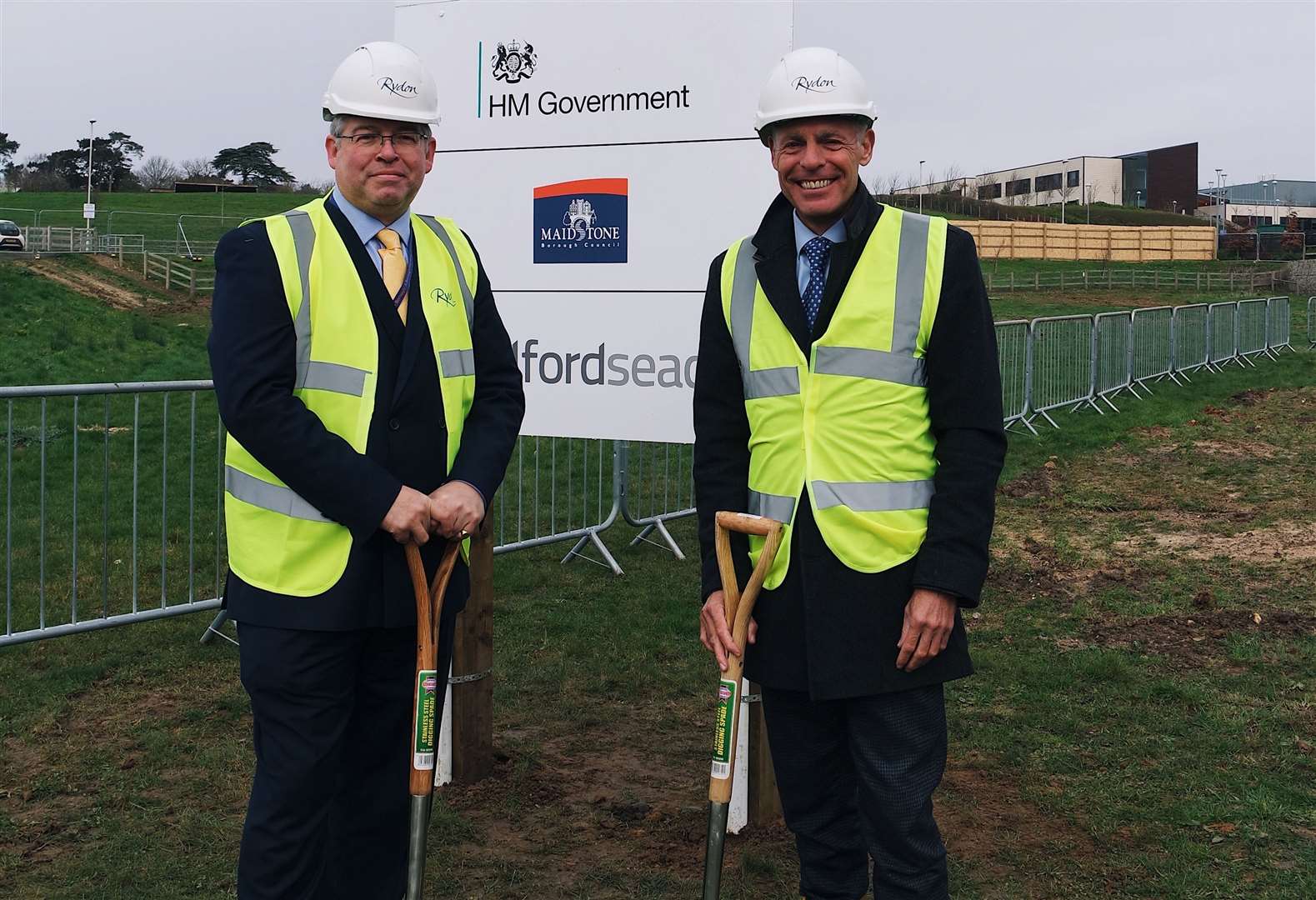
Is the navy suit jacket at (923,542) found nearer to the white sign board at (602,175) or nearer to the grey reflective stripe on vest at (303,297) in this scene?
the grey reflective stripe on vest at (303,297)

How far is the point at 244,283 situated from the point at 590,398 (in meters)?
2.07

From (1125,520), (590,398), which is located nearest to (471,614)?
(590,398)

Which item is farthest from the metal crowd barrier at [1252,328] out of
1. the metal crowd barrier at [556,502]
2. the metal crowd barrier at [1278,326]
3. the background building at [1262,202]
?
the background building at [1262,202]

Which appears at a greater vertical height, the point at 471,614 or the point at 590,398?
the point at 590,398

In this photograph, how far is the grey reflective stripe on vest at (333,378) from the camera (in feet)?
9.51

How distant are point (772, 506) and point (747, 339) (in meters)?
0.40

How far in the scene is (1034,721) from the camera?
560cm

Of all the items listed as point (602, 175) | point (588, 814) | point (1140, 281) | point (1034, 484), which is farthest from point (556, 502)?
point (1140, 281)

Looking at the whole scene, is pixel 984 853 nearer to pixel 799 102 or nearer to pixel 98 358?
pixel 799 102

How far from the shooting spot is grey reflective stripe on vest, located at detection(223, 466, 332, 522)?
114 inches

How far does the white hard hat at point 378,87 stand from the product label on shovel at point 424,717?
133cm

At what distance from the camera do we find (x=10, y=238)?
36.7 m

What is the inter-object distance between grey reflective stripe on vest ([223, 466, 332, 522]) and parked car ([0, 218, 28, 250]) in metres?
38.4

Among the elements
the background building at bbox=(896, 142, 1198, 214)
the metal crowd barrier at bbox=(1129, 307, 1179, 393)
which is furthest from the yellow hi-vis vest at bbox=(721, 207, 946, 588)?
the background building at bbox=(896, 142, 1198, 214)
